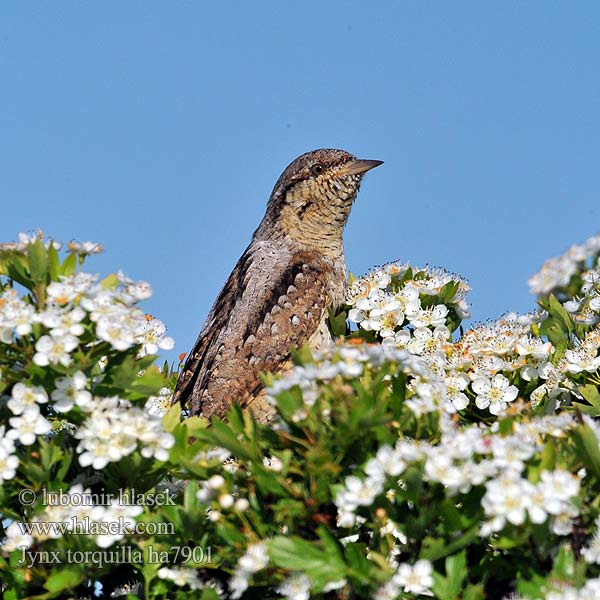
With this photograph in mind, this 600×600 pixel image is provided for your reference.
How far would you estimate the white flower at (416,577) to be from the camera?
11.8ft

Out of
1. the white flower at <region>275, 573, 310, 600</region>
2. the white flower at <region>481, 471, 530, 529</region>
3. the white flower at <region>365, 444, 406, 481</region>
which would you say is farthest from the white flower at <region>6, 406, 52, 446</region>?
the white flower at <region>481, 471, 530, 529</region>

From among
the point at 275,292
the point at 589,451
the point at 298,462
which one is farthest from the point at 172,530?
the point at 275,292

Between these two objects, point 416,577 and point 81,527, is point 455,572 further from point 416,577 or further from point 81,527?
point 81,527

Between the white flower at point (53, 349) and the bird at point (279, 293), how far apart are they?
10.1 feet

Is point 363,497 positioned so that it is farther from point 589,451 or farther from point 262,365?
point 262,365

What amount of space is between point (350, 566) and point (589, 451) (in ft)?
3.46

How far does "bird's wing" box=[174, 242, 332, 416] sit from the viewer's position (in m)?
7.64

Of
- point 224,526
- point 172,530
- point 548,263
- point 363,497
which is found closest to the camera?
point 363,497

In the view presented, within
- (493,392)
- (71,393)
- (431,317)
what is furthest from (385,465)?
(431,317)

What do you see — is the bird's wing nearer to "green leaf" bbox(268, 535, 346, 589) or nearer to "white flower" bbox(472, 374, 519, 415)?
"white flower" bbox(472, 374, 519, 415)

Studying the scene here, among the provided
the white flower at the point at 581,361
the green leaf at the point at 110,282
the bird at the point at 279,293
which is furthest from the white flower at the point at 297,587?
the bird at the point at 279,293

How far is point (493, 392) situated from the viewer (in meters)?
5.69

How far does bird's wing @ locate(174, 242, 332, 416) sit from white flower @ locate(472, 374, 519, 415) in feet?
7.83

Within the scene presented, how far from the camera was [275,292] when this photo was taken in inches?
324
